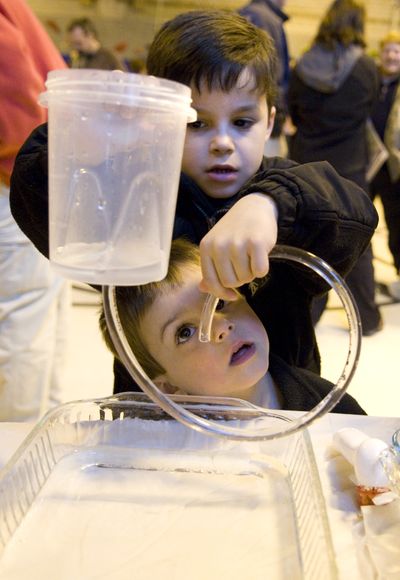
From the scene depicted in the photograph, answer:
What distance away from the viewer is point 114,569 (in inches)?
21.0

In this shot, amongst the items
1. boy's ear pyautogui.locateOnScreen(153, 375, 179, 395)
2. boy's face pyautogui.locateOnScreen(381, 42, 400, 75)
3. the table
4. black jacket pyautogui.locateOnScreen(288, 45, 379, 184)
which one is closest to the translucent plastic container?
the table

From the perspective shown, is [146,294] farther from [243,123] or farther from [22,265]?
[22,265]

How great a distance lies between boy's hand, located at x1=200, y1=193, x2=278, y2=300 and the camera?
0.51 m

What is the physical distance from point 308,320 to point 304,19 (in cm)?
611

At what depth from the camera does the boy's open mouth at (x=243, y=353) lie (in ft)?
2.67

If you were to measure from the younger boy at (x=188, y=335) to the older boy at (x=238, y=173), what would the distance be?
3.3 inches

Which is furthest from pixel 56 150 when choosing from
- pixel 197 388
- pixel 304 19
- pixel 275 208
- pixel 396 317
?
pixel 304 19

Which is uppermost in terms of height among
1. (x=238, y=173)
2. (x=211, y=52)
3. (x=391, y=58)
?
(x=391, y=58)

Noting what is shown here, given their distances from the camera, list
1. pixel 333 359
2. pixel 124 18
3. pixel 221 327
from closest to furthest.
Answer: pixel 221 327 → pixel 333 359 → pixel 124 18

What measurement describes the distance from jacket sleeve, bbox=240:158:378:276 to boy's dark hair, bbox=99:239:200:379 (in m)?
0.14

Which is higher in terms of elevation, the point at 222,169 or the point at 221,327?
the point at 222,169

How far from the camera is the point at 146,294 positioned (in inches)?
32.7

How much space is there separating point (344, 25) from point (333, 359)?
1.27m

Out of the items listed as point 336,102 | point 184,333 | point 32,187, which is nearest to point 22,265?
point 32,187
